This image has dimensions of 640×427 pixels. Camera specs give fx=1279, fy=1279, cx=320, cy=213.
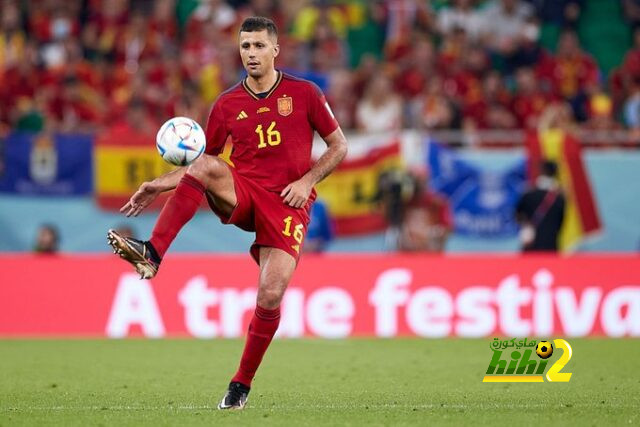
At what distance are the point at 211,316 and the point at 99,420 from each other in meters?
8.23

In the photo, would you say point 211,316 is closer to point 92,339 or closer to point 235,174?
point 92,339

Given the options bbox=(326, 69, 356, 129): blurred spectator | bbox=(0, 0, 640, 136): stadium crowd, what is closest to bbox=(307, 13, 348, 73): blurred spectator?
bbox=(0, 0, 640, 136): stadium crowd

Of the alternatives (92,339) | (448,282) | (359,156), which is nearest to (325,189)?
(359,156)

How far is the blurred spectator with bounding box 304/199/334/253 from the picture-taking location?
61.2 feet

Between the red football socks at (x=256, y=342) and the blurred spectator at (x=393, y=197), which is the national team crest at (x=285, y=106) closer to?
the red football socks at (x=256, y=342)

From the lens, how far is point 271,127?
852 cm

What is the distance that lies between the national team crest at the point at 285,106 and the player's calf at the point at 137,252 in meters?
1.36

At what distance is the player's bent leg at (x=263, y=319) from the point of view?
834 cm

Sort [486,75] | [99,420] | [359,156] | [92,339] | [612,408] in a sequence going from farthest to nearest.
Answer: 1. [486,75]
2. [359,156]
3. [92,339]
4. [612,408]
5. [99,420]

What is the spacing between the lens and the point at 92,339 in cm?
1542

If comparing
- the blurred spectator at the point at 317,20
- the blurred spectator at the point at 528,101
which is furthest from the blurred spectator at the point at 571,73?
the blurred spectator at the point at 317,20

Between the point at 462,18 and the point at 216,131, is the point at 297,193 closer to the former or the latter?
the point at 216,131

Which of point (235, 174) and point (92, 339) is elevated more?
point (235, 174)

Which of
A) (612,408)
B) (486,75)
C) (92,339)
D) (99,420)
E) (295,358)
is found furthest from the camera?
(486,75)
